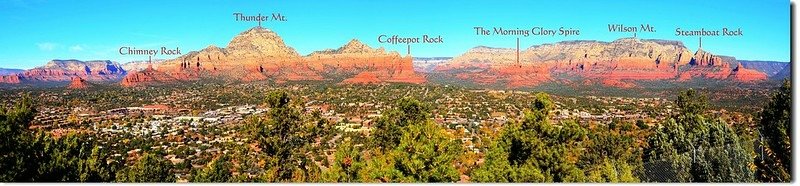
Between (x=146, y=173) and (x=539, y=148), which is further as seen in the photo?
(x=146, y=173)

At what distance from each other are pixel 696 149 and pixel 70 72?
5785 centimetres

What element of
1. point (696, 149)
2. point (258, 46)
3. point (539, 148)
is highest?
point (258, 46)

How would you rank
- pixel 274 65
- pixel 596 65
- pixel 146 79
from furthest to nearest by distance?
pixel 596 65 < pixel 274 65 < pixel 146 79

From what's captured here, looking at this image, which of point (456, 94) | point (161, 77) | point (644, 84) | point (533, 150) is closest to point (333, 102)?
point (456, 94)

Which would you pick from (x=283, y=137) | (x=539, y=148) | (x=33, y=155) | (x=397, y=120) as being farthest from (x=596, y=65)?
(x=33, y=155)

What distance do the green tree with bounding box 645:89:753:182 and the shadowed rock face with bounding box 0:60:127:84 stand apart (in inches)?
1842

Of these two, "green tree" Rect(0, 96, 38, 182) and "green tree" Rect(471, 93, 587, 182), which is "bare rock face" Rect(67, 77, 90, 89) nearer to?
"green tree" Rect(0, 96, 38, 182)

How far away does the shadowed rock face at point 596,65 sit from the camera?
5994 centimetres

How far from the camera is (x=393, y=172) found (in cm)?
939

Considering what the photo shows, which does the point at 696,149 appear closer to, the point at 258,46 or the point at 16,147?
the point at 16,147

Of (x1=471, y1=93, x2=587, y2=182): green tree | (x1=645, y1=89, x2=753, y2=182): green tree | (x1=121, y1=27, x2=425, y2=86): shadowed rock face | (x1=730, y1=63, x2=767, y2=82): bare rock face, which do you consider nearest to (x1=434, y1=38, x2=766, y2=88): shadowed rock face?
(x1=730, y1=63, x2=767, y2=82): bare rock face

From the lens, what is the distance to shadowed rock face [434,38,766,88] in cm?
5994

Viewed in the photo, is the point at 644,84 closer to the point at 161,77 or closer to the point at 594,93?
the point at 594,93

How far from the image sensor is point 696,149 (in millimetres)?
15133
